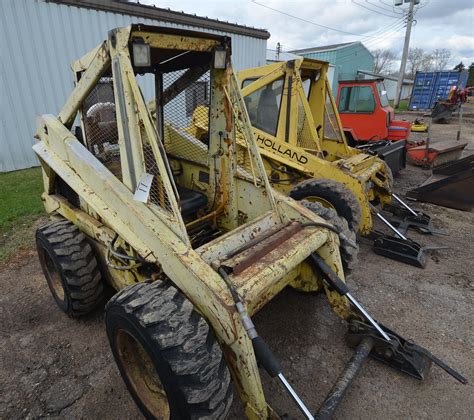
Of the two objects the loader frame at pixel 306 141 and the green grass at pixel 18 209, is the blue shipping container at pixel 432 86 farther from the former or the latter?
the green grass at pixel 18 209

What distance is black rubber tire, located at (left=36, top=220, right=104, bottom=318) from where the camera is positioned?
277cm

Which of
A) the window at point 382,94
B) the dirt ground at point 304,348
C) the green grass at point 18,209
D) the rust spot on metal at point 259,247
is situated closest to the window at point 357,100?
the window at point 382,94

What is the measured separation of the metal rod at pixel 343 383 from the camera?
189cm

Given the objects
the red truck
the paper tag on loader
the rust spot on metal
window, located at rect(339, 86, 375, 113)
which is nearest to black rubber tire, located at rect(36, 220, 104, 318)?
the paper tag on loader

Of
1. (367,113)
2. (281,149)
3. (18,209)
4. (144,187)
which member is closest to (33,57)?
(18,209)

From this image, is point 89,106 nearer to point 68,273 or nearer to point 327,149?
point 68,273

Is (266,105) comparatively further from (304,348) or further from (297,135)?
(304,348)

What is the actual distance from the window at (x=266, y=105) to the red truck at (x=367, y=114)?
4201mm

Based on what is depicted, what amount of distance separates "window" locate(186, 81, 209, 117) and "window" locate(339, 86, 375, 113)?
22.7 ft

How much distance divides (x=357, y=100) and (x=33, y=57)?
833 cm

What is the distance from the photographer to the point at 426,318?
3215mm

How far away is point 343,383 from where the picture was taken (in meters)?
2.10

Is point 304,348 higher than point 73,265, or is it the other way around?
point 73,265

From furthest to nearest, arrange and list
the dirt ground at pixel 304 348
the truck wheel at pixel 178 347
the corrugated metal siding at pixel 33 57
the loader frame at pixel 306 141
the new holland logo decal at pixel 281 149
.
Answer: the corrugated metal siding at pixel 33 57
the new holland logo decal at pixel 281 149
the loader frame at pixel 306 141
the dirt ground at pixel 304 348
the truck wheel at pixel 178 347
